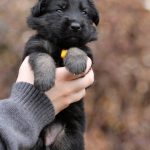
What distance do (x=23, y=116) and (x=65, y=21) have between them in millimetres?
1062

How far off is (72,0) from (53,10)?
0.15m

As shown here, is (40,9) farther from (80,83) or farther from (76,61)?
(80,83)

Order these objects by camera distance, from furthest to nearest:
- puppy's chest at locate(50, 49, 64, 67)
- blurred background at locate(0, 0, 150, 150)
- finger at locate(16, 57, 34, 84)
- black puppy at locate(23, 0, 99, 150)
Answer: blurred background at locate(0, 0, 150, 150)
puppy's chest at locate(50, 49, 64, 67)
black puppy at locate(23, 0, 99, 150)
finger at locate(16, 57, 34, 84)

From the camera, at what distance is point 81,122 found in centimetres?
525

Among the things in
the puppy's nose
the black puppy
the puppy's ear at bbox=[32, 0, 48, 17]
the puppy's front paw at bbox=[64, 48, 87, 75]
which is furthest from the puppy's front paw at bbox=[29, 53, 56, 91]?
the puppy's ear at bbox=[32, 0, 48, 17]

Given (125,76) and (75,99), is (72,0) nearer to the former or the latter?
(75,99)

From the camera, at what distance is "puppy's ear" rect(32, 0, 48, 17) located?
532cm

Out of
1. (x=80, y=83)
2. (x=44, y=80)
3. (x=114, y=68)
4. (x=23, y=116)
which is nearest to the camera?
(x=23, y=116)

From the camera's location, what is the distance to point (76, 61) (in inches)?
196

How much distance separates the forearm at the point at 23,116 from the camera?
13.7 feet

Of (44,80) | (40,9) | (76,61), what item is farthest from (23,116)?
(40,9)

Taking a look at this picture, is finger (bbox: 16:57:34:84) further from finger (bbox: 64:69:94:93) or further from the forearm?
finger (bbox: 64:69:94:93)

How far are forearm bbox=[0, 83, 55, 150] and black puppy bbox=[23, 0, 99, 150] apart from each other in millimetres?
456

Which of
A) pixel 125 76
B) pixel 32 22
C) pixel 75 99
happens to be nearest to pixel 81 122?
pixel 75 99
